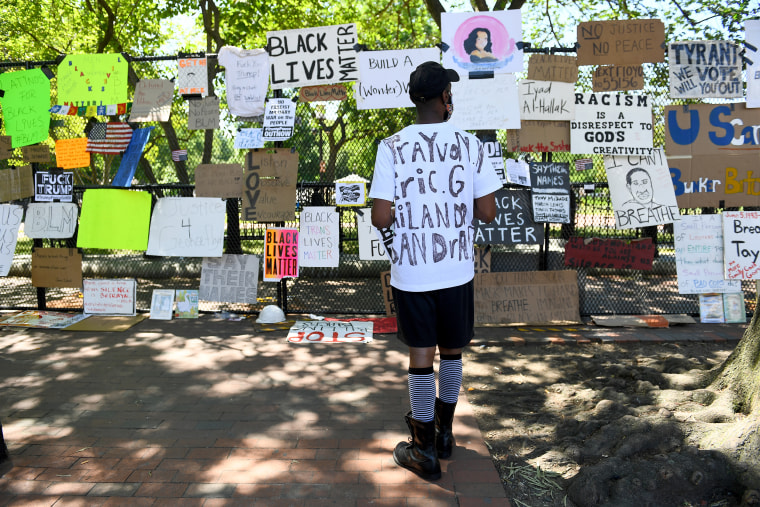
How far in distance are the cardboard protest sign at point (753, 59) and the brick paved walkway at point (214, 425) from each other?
14.1ft

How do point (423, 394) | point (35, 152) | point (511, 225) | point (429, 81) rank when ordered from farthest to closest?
point (35, 152) → point (511, 225) → point (423, 394) → point (429, 81)

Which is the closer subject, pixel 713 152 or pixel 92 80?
pixel 713 152

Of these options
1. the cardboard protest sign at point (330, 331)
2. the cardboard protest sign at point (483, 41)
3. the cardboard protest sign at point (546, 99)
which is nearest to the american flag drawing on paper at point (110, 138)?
the cardboard protest sign at point (330, 331)

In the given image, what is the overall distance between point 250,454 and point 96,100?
4.68 metres

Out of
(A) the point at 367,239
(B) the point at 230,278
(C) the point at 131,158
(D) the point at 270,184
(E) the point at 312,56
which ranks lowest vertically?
(B) the point at 230,278

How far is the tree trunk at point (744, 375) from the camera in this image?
312cm

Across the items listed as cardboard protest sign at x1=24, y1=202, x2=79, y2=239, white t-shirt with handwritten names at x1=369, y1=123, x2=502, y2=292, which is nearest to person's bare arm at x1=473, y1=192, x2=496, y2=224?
white t-shirt with handwritten names at x1=369, y1=123, x2=502, y2=292

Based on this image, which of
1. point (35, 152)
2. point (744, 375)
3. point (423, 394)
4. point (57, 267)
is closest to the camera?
point (423, 394)

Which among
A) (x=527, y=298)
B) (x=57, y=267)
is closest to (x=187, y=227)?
(x=57, y=267)

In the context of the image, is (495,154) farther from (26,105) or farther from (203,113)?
(26,105)

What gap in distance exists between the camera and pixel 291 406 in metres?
3.97

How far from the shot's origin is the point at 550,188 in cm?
591

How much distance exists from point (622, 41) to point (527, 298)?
2.76 metres

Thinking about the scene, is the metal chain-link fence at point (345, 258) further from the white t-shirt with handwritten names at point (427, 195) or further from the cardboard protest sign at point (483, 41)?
the white t-shirt with handwritten names at point (427, 195)
